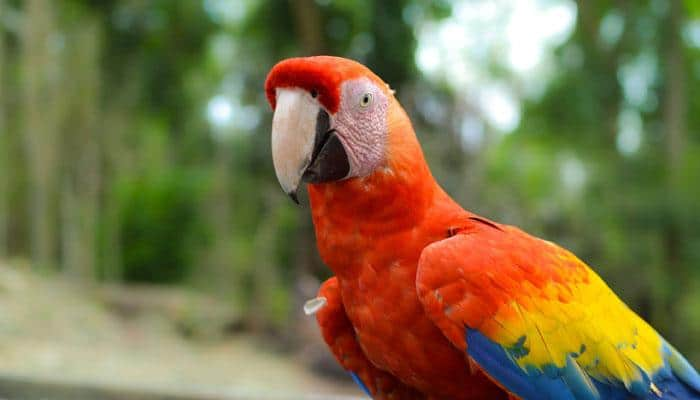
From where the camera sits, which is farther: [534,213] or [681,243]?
[534,213]

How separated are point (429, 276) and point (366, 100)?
0.67 feet

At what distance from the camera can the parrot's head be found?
624 mm

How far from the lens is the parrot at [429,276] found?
624 mm

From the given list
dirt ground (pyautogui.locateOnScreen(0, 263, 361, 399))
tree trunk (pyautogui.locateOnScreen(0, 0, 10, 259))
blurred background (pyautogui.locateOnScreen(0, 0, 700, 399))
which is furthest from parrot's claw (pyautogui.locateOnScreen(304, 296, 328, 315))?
tree trunk (pyautogui.locateOnScreen(0, 0, 10, 259))

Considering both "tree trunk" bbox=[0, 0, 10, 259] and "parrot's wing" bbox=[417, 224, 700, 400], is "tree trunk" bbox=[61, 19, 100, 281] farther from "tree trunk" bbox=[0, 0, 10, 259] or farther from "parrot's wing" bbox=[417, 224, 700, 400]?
"parrot's wing" bbox=[417, 224, 700, 400]

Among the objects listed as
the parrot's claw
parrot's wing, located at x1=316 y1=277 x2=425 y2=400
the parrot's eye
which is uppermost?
the parrot's eye

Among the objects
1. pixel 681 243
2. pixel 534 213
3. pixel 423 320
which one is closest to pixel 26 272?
pixel 534 213

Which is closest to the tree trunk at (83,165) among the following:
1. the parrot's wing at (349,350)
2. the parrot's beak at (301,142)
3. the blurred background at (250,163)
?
the blurred background at (250,163)

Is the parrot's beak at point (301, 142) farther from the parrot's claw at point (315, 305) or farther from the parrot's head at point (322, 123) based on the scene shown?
the parrot's claw at point (315, 305)

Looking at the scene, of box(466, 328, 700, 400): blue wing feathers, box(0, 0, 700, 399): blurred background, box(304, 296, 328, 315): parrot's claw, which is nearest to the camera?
box(466, 328, 700, 400): blue wing feathers

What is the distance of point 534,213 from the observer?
2072mm

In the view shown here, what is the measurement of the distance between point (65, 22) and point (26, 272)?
3.25 ft

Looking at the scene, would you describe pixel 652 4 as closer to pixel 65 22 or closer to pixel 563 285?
pixel 563 285

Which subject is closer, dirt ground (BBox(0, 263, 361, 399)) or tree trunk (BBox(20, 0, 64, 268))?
dirt ground (BBox(0, 263, 361, 399))
